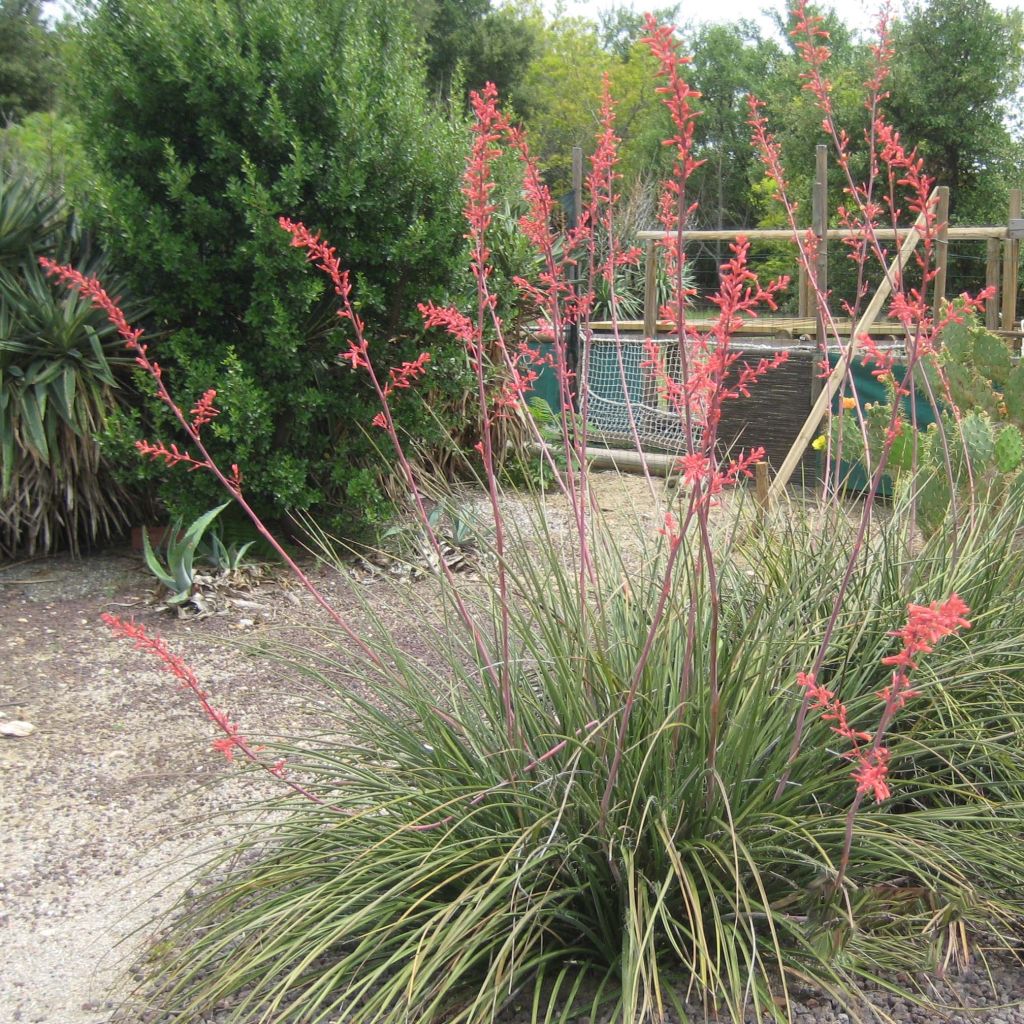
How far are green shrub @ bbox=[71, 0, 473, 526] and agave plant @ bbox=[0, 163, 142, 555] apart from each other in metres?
0.31

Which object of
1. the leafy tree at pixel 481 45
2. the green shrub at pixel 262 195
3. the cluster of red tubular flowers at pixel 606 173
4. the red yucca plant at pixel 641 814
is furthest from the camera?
the leafy tree at pixel 481 45

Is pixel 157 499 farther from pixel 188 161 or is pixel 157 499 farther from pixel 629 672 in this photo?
pixel 629 672

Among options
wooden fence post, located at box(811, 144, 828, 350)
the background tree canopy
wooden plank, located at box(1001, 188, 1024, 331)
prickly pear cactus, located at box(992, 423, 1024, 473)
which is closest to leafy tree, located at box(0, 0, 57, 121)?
wooden plank, located at box(1001, 188, 1024, 331)

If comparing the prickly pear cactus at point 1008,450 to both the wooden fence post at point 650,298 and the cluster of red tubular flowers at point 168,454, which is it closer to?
the cluster of red tubular flowers at point 168,454

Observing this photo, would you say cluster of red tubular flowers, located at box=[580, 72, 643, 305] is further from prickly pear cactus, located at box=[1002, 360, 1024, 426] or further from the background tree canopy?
prickly pear cactus, located at box=[1002, 360, 1024, 426]

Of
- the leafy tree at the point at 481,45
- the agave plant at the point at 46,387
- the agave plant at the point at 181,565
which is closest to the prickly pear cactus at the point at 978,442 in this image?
the agave plant at the point at 181,565

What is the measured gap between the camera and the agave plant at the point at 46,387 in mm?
5742

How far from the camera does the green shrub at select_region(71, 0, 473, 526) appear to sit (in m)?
5.68

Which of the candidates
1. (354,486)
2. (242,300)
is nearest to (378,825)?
(354,486)

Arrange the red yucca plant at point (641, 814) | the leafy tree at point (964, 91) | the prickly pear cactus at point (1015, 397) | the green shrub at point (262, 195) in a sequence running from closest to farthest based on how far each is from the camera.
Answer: the red yucca plant at point (641, 814) < the prickly pear cactus at point (1015, 397) < the green shrub at point (262, 195) < the leafy tree at point (964, 91)

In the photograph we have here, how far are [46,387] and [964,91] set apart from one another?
18355 mm

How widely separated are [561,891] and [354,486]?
4.16 metres

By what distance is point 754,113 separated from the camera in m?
3.16

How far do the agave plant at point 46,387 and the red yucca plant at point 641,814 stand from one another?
11.5ft
